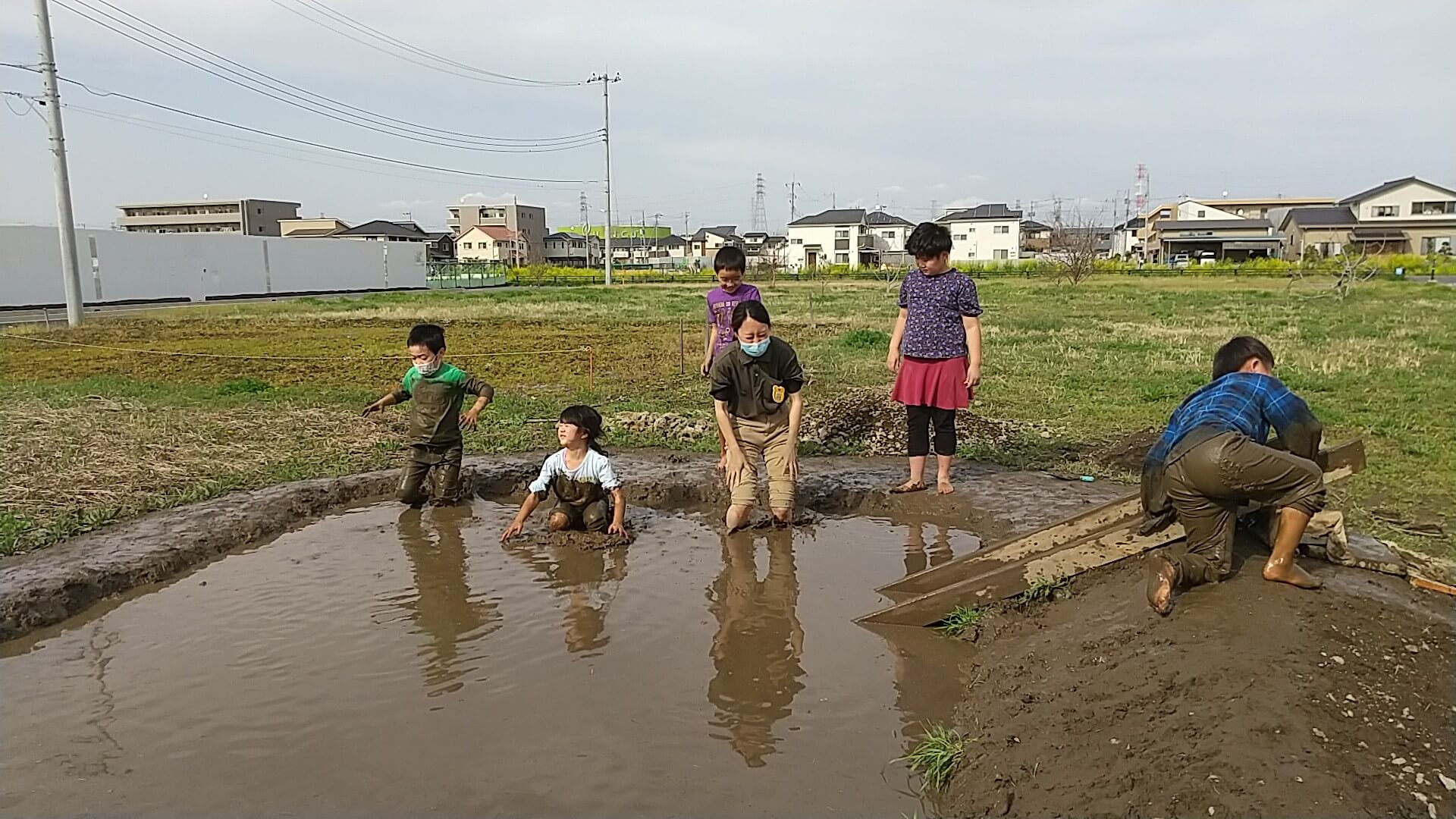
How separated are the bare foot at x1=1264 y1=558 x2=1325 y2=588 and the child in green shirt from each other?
475 centimetres

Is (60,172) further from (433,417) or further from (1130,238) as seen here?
(1130,238)

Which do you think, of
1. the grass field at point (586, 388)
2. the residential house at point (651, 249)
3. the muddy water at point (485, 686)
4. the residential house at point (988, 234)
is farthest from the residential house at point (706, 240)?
the muddy water at point (485, 686)

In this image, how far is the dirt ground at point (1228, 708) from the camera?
246 centimetres

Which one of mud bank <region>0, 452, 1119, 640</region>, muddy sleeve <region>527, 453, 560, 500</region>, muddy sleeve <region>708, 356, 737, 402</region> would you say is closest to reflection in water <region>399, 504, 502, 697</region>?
muddy sleeve <region>527, 453, 560, 500</region>

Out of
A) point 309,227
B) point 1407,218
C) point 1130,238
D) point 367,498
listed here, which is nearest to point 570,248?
point 309,227

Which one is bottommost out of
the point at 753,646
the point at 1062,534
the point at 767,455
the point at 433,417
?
the point at 753,646

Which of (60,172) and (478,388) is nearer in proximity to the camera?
(478,388)

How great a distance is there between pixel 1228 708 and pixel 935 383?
3520 mm

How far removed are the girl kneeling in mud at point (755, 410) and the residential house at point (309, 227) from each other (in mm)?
88131

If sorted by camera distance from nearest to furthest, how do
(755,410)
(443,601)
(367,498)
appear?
(443,601), (755,410), (367,498)

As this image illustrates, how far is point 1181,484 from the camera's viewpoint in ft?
12.5

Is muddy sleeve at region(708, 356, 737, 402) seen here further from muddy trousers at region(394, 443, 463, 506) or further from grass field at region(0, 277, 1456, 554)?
grass field at region(0, 277, 1456, 554)

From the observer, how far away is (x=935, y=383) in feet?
20.2

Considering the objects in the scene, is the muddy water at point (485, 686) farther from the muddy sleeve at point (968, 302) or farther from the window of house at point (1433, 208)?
the window of house at point (1433, 208)
